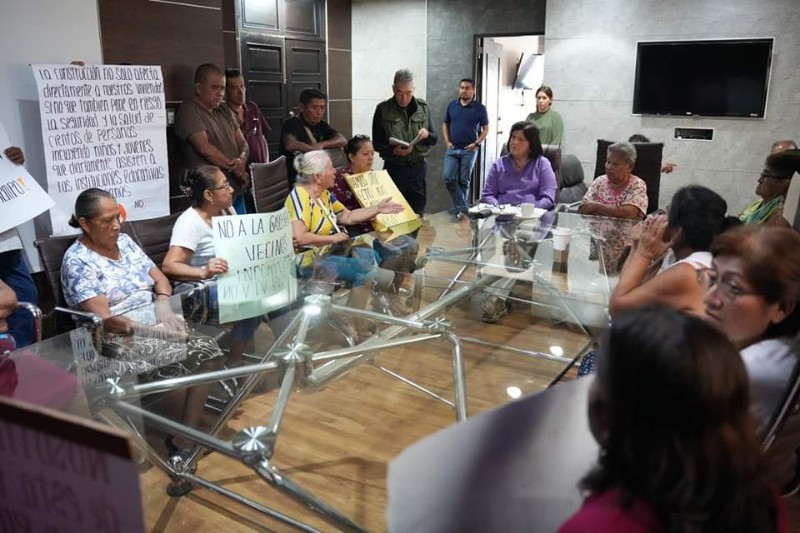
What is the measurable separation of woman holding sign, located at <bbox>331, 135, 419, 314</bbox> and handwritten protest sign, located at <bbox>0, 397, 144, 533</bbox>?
5.26 feet

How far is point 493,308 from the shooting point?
287cm

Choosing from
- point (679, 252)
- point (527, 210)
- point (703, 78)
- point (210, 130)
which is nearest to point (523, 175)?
point (527, 210)

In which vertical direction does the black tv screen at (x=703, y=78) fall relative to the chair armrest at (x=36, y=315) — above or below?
above

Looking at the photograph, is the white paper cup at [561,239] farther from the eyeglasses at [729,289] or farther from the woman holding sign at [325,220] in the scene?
the eyeglasses at [729,289]

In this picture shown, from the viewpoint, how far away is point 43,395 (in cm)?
149

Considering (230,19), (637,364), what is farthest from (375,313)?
(230,19)

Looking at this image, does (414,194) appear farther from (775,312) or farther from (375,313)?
(775,312)

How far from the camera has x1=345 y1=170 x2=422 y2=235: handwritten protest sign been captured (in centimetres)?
371

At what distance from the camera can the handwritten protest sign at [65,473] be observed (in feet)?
2.49

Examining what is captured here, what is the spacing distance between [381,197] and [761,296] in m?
2.63

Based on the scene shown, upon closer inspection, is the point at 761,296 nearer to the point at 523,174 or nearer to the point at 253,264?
the point at 253,264

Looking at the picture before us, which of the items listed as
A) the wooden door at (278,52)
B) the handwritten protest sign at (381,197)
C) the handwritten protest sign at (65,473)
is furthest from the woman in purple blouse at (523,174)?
the handwritten protest sign at (65,473)

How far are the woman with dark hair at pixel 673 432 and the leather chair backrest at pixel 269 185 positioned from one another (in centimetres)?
332

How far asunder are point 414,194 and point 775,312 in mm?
4287
